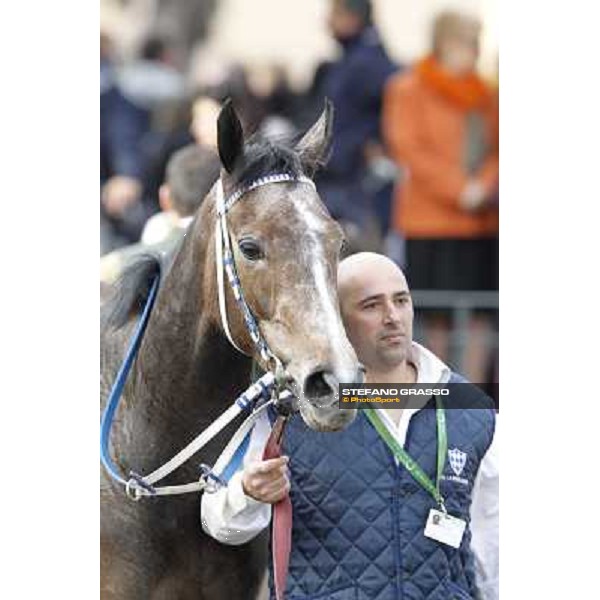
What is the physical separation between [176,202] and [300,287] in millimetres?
1046

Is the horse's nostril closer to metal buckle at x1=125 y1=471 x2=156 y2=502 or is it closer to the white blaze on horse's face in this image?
the white blaze on horse's face

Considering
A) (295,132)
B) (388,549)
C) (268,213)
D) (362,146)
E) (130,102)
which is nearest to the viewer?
(268,213)

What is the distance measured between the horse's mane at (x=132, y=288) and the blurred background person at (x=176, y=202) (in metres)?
0.13

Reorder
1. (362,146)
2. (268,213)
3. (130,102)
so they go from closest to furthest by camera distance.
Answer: (268,213)
(130,102)
(362,146)

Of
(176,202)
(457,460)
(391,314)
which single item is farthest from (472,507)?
(176,202)

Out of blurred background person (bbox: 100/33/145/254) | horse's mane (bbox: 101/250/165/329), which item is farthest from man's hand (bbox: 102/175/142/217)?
horse's mane (bbox: 101/250/165/329)

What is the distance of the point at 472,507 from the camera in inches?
146

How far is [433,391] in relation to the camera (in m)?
3.67

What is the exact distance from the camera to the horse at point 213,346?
317 centimetres

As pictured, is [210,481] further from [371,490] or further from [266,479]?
[371,490]

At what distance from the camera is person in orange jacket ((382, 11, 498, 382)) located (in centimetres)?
391
